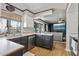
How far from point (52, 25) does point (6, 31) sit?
7.72m

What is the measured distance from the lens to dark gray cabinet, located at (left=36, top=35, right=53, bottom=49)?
11.4 feet

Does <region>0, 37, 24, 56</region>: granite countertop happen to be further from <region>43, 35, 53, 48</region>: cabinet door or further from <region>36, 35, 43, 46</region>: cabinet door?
<region>36, 35, 43, 46</region>: cabinet door

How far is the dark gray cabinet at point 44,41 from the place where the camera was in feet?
11.4

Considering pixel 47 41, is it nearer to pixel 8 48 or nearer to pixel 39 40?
pixel 39 40

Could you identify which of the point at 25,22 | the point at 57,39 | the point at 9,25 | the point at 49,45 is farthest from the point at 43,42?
the point at 57,39

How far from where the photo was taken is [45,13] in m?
3.98

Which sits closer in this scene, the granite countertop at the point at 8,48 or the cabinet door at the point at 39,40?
the granite countertop at the point at 8,48

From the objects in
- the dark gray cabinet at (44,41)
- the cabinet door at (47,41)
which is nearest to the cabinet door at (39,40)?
the dark gray cabinet at (44,41)

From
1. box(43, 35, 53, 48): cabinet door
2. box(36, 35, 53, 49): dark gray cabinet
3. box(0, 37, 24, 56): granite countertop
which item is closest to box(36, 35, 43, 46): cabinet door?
box(36, 35, 53, 49): dark gray cabinet

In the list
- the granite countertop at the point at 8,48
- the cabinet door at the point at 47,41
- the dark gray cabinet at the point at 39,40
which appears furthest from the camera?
the dark gray cabinet at the point at 39,40

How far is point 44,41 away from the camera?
361 centimetres

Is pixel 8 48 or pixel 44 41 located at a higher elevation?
pixel 8 48

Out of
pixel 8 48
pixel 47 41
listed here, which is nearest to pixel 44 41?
pixel 47 41

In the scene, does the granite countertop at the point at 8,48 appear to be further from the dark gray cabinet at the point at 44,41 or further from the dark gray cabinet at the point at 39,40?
the dark gray cabinet at the point at 39,40
